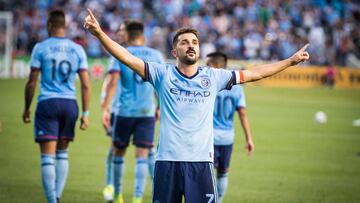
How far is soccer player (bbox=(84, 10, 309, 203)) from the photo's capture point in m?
7.31

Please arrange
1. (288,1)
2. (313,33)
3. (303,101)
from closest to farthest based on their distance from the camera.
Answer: (303,101)
(313,33)
(288,1)

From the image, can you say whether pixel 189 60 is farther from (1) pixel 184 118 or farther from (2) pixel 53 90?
(2) pixel 53 90

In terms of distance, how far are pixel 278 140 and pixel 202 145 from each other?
1275 cm

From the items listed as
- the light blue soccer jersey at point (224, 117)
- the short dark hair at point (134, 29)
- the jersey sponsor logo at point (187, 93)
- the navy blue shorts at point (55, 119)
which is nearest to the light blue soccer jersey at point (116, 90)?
the short dark hair at point (134, 29)

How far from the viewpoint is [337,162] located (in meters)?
16.4

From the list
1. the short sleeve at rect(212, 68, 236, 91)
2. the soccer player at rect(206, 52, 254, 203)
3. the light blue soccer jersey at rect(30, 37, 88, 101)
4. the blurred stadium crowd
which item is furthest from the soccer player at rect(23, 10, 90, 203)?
the blurred stadium crowd

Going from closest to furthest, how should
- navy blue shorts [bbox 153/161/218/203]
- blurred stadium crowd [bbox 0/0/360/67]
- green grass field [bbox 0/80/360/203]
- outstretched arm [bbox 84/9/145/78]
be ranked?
outstretched arm [bbox 84/9/145/78] → navy blue shorts [bbox 153/161/218/203] → green grass field [bbox 0/80/360/203] → blurred stadium crowd [bbox 0/0/360/67]

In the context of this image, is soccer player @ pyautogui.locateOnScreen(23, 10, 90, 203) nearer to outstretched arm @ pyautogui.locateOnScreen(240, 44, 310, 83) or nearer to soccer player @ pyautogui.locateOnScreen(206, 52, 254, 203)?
soccer player @ pyautogui.locateOnScreen(206, 52, 254, 203)

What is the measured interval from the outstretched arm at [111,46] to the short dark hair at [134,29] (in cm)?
380

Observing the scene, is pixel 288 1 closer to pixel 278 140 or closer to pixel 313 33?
pixel 313 33

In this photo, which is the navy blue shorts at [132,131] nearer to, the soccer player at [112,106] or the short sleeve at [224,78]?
the soccer player at [112,106]

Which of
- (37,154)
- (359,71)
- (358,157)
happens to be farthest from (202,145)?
(359,71)

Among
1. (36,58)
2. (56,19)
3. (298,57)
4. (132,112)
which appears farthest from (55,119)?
(298,57)

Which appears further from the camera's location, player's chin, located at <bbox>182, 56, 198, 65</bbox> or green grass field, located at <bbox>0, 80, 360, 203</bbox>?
green grass field, located at <bbox>0, 80, 360, 203</bbox>
